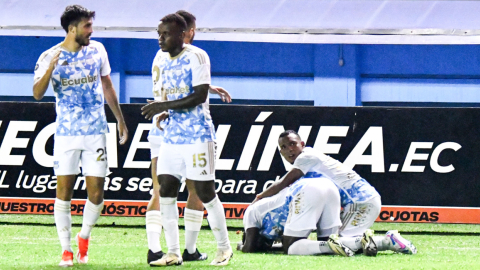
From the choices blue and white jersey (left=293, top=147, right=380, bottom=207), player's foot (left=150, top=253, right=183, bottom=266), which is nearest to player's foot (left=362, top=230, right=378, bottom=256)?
blue and white jersey (left=293, top=147, right=380, bottom=207)

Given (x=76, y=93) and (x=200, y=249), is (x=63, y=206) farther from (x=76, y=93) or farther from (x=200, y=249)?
(x=200, y=249)

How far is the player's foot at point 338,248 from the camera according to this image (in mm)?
6422

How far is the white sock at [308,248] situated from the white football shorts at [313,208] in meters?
0.10

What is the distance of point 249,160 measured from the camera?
10008 millimetres

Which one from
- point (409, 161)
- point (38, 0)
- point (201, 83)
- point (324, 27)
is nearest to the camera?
point (201, 83)

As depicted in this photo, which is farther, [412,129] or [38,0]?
[38,0]

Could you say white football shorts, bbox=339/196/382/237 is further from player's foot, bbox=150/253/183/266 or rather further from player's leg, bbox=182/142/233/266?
player's foot, bbox=150/253/183/266

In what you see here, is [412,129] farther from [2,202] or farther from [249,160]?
[2,202]

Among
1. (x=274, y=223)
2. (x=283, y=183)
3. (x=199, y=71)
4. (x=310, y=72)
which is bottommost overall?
(x=274, y=223)

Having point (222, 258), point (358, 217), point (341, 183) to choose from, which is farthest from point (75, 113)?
point (358, 217)

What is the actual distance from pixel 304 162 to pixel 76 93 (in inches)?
87.9

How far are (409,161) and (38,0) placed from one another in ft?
29.1

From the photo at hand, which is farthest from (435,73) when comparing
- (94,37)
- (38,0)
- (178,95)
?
(178,95)

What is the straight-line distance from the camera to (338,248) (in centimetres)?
642
